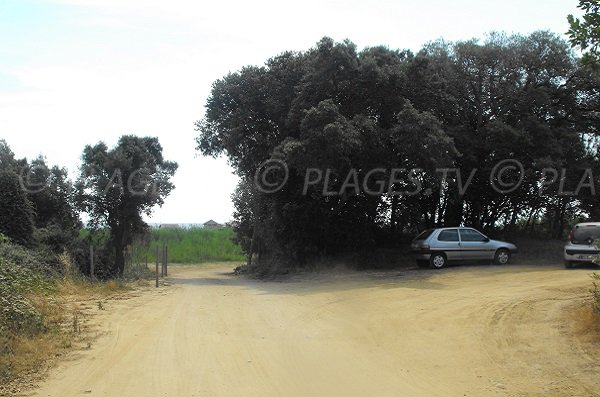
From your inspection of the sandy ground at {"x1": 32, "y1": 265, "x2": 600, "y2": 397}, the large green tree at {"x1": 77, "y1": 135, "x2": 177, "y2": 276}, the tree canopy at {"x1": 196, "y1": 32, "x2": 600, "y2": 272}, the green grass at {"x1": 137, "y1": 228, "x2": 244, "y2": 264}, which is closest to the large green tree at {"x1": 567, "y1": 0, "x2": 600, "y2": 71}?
the sandy ground at {"x1": 32, "y1": 265, "x2": 600, "y2": 397}

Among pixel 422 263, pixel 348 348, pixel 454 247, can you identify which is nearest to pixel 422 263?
pixel 422 263

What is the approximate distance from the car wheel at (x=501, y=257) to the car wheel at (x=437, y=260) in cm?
224

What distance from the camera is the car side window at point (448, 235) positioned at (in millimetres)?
20781

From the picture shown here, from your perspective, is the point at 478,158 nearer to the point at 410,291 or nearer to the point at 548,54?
the point at 548,54

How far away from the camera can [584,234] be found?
18.2 metres

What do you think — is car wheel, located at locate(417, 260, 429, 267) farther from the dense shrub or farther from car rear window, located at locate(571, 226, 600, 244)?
the dense shrub

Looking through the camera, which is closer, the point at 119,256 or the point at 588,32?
the point at 588,32

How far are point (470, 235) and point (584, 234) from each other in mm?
4069

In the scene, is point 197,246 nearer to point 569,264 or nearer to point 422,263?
point 422,263

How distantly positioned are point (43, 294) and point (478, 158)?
18.4 metres

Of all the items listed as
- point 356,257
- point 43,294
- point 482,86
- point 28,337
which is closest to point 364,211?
point 356,257

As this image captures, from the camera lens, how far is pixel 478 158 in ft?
78.2

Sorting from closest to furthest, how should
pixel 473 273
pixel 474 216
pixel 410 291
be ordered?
pixel 410 291
pixel 473 273
pixel 474 216

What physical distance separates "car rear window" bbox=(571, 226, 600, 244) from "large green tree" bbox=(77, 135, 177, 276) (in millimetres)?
19061
